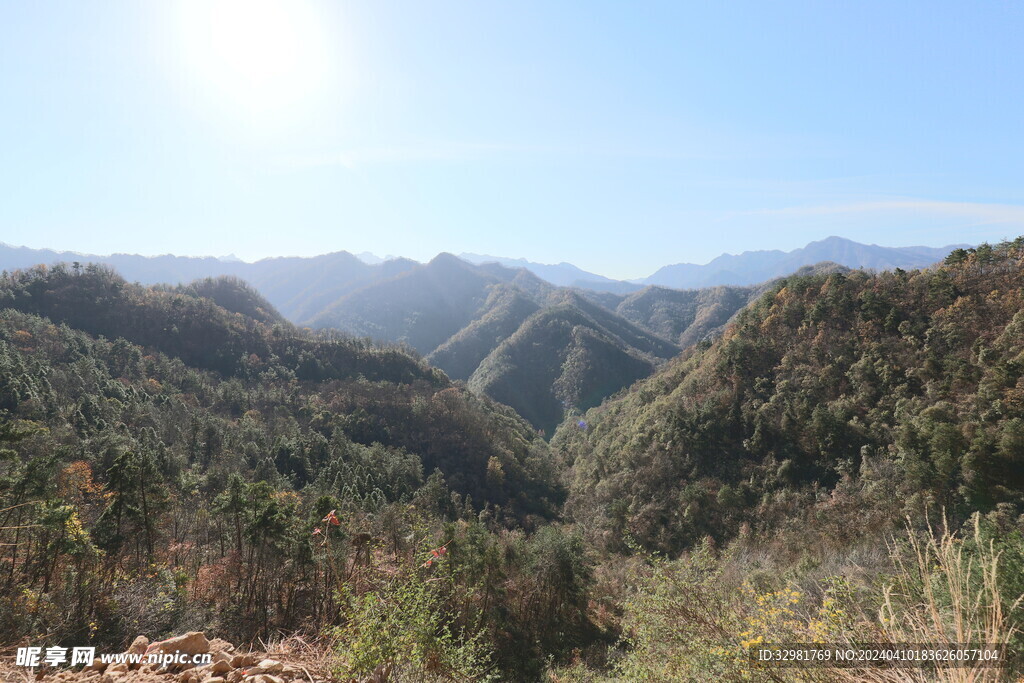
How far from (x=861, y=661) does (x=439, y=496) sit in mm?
67909

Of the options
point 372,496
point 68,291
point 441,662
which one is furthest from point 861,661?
point 68,291

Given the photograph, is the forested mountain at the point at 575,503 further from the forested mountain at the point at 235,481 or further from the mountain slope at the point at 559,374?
the mountain slope at the point at 559,374

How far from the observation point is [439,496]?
67.9m

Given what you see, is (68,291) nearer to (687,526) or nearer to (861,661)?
(687,526)

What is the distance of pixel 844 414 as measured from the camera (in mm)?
42031

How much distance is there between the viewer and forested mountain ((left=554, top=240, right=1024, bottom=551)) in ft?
104

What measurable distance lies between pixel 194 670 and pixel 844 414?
5169cm

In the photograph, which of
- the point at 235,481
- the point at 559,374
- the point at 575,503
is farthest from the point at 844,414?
the point at 559,374

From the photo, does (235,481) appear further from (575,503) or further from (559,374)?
(559,374)

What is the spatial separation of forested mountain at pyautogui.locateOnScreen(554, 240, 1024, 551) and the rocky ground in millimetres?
40346

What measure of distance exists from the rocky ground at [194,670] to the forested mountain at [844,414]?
4035 cm

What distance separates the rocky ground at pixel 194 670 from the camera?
6.76 metres

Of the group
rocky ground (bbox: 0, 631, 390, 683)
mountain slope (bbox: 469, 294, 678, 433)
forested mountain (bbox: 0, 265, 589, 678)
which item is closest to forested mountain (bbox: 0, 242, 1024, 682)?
forested mountain (bbox: 0, 265, 589, 678)

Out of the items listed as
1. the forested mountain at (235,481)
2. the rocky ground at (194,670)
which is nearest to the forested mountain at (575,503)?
the forested mountain at (235,481)
